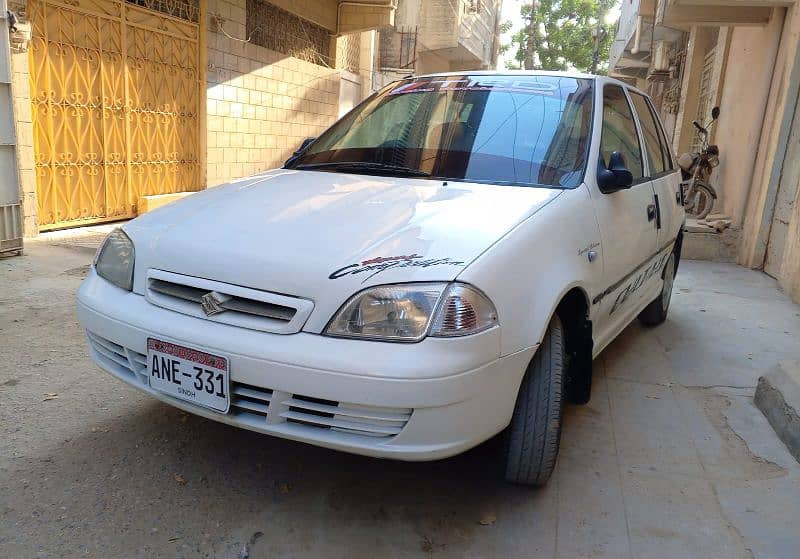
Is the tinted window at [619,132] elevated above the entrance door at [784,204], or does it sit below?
above

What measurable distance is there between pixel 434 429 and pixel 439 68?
69.0 ft

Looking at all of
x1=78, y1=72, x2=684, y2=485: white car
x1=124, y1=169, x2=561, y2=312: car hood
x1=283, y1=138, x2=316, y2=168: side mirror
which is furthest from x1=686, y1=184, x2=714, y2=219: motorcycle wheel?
x1=124, y1=169, x2=561, y2=312: car hood

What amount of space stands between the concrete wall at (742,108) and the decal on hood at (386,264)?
6.82m

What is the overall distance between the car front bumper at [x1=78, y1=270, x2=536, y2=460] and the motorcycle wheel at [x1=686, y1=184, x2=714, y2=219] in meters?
7.52

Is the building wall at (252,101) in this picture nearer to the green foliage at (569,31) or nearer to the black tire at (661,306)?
the black tire at (661,306)

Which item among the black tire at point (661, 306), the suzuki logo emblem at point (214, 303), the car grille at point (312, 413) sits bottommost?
the black tire at point (661, 306)

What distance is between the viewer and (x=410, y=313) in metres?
1.91

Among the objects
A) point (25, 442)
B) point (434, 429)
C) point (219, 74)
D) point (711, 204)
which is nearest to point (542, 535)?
point (434, 429)

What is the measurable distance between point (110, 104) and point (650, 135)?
5.59m

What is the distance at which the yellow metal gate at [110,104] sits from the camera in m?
6.20

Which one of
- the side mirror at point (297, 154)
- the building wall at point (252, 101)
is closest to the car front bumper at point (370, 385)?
the side mirror at point (297, 154)

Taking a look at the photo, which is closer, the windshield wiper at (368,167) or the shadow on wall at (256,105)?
the windshield wiper at (368,167)

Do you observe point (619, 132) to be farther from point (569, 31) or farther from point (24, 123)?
point (569, 31)

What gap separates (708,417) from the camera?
10.6 feet
